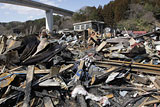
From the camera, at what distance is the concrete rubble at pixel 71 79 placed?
2.90m

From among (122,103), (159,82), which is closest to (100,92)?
(122,103)

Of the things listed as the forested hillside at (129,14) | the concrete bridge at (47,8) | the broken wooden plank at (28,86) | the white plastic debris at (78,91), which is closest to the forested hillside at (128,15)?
the forested hillside at (129,14)

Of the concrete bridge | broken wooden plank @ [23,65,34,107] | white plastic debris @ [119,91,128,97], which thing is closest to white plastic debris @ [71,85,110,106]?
white plastic debris @ [119,91,128,97]

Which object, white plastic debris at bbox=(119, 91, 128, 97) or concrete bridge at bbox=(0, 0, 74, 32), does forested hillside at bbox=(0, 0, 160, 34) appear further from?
white plastic debris at bbox=(119, 91, 128, 97)

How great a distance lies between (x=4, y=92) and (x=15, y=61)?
1235 mm

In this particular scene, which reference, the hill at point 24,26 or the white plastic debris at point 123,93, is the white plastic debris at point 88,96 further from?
the hill at point 24,26

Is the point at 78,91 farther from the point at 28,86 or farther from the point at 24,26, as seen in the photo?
the point at 24,26

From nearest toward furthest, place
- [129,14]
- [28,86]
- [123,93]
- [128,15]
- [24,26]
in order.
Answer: [28,86] < [123,93] < [24,26] < [129,14] < [128,15]

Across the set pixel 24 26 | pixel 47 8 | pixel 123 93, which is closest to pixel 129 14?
pixel 47 8

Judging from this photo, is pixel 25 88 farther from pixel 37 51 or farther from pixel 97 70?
pixel 97 70

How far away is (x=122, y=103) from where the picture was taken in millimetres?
2939

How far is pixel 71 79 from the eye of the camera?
3732mm

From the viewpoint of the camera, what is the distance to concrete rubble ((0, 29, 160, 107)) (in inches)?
114

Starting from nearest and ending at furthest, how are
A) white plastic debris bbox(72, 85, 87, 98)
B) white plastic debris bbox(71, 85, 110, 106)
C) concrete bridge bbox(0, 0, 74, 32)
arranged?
white plastic debris bbox(71, 85, 110, 106) < white plastic debris bbox(72, 85, 87, 98) < concrete bridge bbox(0, 0, 74, 32)
